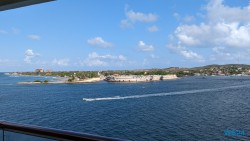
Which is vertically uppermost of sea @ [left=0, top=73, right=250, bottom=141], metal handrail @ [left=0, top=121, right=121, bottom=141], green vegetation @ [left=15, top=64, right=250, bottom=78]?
green vegetation @ [left=15, top=64, right=250, bottom=78]

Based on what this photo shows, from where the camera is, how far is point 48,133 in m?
1.16

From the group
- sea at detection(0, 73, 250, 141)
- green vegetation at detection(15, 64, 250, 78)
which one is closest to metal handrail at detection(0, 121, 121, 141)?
sea at detection(0, 73, 250, 141)

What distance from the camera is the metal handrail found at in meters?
1.00

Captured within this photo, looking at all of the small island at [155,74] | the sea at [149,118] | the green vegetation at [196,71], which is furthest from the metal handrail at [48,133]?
the green vegetation at [196,71]

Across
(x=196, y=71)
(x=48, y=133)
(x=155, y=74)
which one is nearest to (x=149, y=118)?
(x=48, y=133)

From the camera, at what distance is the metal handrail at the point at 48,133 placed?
100 centimetres

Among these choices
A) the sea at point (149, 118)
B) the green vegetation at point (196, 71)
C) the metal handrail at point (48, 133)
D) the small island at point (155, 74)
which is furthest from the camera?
the green vegetation at point (196, 71)

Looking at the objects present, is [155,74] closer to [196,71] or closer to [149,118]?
[196,71]

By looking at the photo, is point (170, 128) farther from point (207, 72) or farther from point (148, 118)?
point (207, 72)

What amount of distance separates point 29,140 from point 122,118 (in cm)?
2350

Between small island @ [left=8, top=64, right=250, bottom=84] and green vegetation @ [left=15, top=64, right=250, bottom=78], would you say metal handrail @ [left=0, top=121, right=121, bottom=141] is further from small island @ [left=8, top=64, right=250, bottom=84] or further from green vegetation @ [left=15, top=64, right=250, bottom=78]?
green vegetation @ [left=15, top=64, right=250, bottom=78]

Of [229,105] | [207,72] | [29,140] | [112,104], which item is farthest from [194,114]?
[207,72]

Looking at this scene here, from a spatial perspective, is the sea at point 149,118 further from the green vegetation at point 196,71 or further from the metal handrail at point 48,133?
the green vegetation at point 196,71

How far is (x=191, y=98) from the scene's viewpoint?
3466 centimetres
